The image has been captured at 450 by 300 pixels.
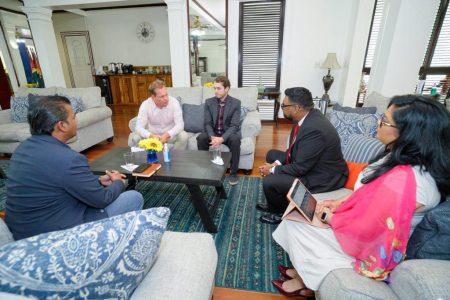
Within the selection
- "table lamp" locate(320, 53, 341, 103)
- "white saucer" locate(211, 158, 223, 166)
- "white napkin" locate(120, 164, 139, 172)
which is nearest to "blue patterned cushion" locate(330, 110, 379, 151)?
"white saucer" locate(211, 158, 223, 166)

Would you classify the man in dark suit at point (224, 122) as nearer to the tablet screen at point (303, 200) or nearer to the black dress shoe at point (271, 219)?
the black dress shoe at point (271, 219)

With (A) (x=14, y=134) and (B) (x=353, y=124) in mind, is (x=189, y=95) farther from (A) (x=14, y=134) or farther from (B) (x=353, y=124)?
(A) (x=14, y=134)

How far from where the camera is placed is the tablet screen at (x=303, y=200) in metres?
1.25

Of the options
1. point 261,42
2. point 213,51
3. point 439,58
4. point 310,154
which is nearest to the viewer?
point 310,154

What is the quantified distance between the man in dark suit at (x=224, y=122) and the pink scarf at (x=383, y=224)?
161cm

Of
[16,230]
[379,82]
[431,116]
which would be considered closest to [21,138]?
[16,230]

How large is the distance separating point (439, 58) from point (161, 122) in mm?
5066

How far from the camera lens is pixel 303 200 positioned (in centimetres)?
131

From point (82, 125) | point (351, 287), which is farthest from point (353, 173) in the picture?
point (82, 125)

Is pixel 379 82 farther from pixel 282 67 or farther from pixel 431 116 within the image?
pixel 431 116

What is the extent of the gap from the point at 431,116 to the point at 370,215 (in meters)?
0.46

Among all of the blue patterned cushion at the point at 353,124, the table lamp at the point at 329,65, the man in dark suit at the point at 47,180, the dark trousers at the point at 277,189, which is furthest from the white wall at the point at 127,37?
the man in dark suit at the point at 47,180

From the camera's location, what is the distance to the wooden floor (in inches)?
51.3

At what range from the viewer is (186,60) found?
444 cm
